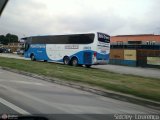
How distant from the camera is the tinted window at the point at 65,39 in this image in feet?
110

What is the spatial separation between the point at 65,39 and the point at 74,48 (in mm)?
2088

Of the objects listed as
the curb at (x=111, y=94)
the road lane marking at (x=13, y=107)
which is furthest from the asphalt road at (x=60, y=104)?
the curb at (x=111, y=94)

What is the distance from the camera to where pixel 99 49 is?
33.2m

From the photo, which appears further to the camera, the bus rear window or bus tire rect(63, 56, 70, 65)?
bus tire rect(63, 56, 70, 65)

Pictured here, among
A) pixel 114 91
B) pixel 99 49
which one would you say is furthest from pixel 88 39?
pixel 114 91

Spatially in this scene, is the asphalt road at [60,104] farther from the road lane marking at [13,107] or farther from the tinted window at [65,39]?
the tinted window at [65,39]

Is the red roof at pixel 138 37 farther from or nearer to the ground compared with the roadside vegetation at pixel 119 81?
farther from the ground

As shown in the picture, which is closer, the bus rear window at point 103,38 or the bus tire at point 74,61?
the bus rear window at point 103,38

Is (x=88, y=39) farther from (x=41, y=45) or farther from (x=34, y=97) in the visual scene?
(x=34, y=97)

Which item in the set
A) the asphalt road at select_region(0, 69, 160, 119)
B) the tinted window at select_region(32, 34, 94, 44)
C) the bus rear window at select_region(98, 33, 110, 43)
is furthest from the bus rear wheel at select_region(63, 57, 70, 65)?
the asphalt road at select_region(0, 69, 160, 119)

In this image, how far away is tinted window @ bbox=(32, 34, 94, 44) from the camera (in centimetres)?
3353

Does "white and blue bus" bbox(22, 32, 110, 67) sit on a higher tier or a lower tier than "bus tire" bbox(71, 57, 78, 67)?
higher

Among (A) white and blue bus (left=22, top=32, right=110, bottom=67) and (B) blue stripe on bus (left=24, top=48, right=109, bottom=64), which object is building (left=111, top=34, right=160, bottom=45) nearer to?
(B) blue stripe on bus (left=24, top=48, right=109, bottom=64)

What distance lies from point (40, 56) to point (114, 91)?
27.7 metres
